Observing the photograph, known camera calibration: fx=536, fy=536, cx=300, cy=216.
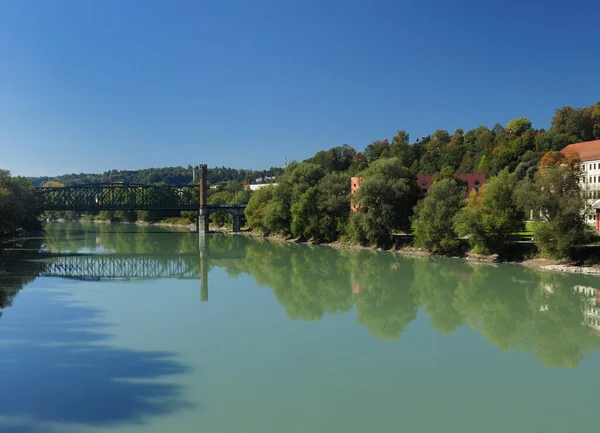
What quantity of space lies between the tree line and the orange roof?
348 centimetres

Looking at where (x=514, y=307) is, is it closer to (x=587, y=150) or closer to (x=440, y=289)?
(x=440, y=289)

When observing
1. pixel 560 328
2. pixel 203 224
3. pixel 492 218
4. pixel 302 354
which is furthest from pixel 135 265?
pixel 203 224

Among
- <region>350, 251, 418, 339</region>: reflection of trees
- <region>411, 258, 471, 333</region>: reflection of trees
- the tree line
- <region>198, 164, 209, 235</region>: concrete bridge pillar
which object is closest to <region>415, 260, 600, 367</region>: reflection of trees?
<region>411, 258, 471, 333</region>: reflection of trees

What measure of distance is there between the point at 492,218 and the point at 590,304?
1189 cm

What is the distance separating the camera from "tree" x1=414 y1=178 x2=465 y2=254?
37.3m

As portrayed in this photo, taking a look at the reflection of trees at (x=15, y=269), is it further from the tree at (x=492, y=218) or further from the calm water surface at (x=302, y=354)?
the tree at (x=492, y=218)

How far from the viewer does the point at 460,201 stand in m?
37.7

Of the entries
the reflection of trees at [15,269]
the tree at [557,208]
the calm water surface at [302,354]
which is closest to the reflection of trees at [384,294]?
the calm water surface at [302,354]

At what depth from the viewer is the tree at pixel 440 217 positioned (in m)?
37.3

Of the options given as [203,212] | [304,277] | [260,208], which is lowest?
[304,277]

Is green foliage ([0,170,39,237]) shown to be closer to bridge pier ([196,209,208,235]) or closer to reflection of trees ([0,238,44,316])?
reflection of trees ([0,238,44,316])

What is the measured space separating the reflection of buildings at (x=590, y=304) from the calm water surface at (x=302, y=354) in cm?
7

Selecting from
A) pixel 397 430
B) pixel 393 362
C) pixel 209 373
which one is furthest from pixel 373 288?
pixel 397 430

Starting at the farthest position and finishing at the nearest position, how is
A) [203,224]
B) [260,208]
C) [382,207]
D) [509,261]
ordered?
[203,224] → [260,208] → [382,207] → [509,261]
